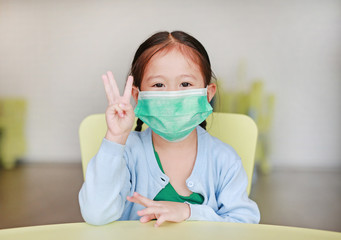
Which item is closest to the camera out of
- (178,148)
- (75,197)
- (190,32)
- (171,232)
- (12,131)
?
(171,232)

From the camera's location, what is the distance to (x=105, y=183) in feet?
2.92

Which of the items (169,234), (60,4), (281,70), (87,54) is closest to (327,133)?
(281,70)

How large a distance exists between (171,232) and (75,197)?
2655 millimetres

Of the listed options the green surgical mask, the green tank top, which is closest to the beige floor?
the green tank top

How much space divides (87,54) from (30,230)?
3692 millimetres

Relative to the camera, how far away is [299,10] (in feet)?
13.2

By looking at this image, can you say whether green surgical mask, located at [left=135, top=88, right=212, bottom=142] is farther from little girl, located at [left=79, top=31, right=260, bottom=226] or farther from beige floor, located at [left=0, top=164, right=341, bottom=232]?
beige floor, located at [left=0, top=164, right=341, bottom=232]

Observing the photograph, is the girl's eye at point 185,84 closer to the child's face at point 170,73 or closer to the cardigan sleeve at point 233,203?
the child's face at point 170,73

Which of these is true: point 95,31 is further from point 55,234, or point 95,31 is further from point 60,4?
point 55,234

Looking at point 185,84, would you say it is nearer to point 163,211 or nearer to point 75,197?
point 163,211

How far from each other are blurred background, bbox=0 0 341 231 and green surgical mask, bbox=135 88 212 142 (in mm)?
2828

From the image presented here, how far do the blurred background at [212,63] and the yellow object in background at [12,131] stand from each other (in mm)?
12

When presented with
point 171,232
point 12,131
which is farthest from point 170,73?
point 12,131

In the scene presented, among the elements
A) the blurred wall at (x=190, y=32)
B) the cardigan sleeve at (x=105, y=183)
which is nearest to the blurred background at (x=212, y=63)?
the blurred wall at (x=190, y=32)
